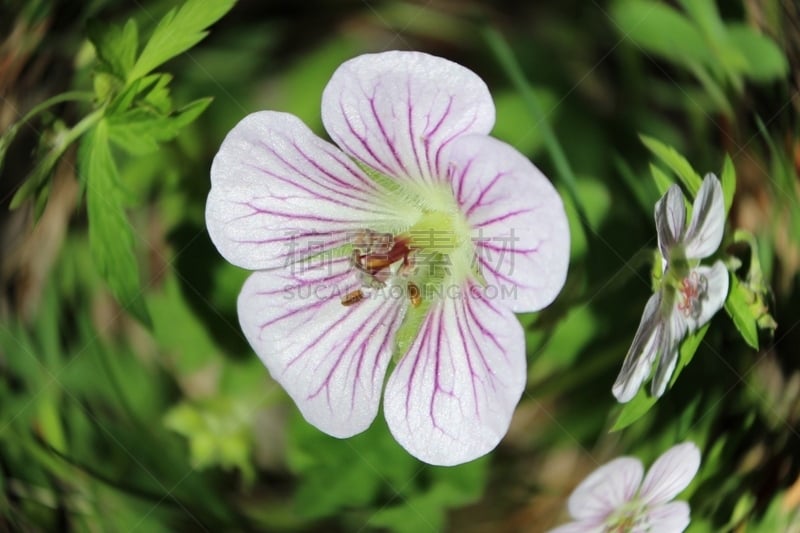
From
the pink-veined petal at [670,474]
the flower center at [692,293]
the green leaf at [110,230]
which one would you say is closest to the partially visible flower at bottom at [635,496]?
the pink-veined petal at [670,474]

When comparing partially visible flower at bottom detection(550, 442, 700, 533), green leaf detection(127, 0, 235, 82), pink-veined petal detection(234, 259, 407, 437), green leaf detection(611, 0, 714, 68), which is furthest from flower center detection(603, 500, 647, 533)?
green leaf detection(127, 0, 235, 82)

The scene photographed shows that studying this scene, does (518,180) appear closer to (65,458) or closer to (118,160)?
(118,160)

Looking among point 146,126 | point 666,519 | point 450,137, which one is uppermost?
point 146,126

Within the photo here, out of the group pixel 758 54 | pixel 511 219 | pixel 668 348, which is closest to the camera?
pixel 511 219

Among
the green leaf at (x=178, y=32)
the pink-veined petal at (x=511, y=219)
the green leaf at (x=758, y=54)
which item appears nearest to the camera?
the pink-veined petal at (x=511, y=219)

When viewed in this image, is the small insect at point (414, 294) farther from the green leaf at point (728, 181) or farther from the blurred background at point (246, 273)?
the green leaf at point (728, 181)

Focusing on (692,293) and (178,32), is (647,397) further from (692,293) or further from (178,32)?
(178,32)

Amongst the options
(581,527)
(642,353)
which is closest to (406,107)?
(642,353)
